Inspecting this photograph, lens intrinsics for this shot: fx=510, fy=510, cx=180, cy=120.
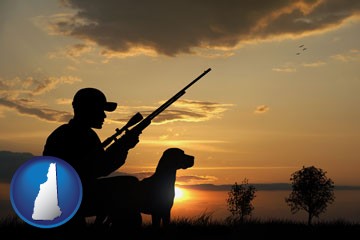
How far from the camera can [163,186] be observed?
42.7 feet

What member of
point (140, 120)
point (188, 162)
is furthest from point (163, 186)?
point (140, 120)

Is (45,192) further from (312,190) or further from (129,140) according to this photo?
(312,190)

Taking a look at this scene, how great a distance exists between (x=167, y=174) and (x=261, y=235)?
3109 mm

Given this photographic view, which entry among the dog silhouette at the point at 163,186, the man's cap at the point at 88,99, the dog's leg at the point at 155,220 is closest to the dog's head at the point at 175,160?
the dog silhouette at the point at 163,186

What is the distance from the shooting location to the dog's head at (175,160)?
13578 mm

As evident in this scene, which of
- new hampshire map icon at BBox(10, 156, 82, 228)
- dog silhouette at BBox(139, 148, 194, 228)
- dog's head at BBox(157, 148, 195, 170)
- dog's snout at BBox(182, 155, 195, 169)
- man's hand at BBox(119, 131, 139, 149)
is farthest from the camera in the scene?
dog's snout at BBox(182, 155, 195, 169)

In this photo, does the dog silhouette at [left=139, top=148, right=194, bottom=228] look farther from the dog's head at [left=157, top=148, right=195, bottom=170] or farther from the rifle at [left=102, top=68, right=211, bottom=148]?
the rifle at [left=102, top=68, right=211, bottom=148]

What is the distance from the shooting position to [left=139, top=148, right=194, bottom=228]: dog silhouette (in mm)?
12383

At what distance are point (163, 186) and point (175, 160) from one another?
3.44 ft

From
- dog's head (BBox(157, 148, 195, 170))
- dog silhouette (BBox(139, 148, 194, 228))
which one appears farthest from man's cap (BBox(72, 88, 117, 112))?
dog's head (BBox(157, 148, 195, 170))

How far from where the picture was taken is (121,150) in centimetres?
807

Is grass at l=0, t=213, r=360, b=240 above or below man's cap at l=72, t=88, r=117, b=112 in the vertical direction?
below

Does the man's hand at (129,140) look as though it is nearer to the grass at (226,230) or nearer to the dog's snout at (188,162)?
the grass at (226,230)

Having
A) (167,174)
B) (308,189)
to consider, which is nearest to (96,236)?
(167,174)
